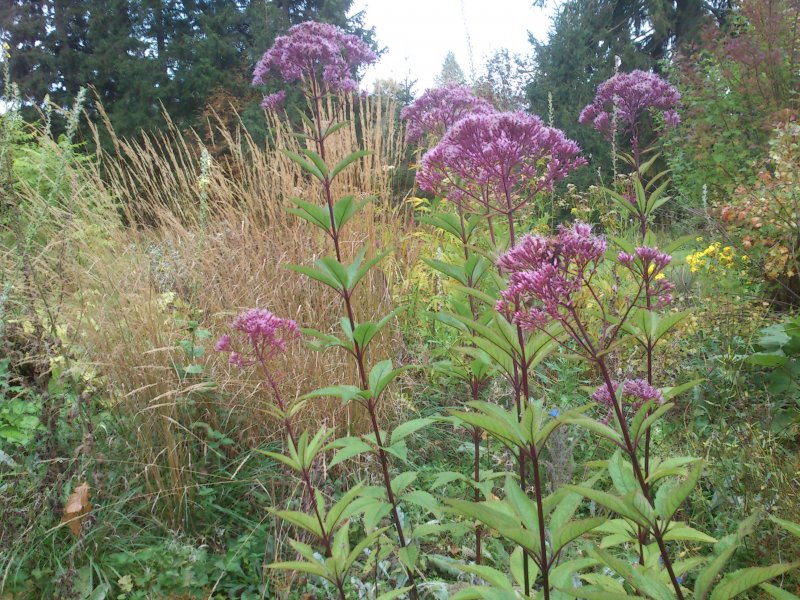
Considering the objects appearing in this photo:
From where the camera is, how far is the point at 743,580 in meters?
0.87

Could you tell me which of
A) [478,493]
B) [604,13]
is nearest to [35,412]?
[478,493]

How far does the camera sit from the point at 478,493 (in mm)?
2172

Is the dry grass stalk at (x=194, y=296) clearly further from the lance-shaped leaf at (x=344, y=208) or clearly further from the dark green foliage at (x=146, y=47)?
the dark green foliage at (x=146, y=47)

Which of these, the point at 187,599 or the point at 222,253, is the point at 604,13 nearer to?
the point at 222,253

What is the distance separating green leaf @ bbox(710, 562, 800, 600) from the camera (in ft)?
2.74

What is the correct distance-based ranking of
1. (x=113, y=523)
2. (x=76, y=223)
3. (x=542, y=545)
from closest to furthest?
(x=542, y=545), (x=113, y=523), (x=76, y=223)

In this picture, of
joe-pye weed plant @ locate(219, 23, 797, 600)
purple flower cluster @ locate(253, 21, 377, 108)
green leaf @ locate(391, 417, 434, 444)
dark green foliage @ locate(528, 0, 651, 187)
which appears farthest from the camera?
dark green foliage @ locate(528, 0, 651, 187)

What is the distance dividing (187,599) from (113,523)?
487 mm

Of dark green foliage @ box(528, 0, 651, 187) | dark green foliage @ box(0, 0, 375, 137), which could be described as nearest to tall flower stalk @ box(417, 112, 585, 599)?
dark green foliage @ box(528, 0, 651, 187)

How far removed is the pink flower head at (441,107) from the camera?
2.68 metres

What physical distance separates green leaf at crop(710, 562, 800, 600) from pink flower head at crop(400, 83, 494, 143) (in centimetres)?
210

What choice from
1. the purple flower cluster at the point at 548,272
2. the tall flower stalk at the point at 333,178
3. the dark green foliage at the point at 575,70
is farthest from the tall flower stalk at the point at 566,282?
the dark green foliage at the point at 575,70

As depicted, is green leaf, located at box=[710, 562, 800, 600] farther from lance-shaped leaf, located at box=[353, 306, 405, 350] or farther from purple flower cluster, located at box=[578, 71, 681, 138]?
purple flower cluster, located at box=[578, 71, 681, 138]

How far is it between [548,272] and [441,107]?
1897 mm
